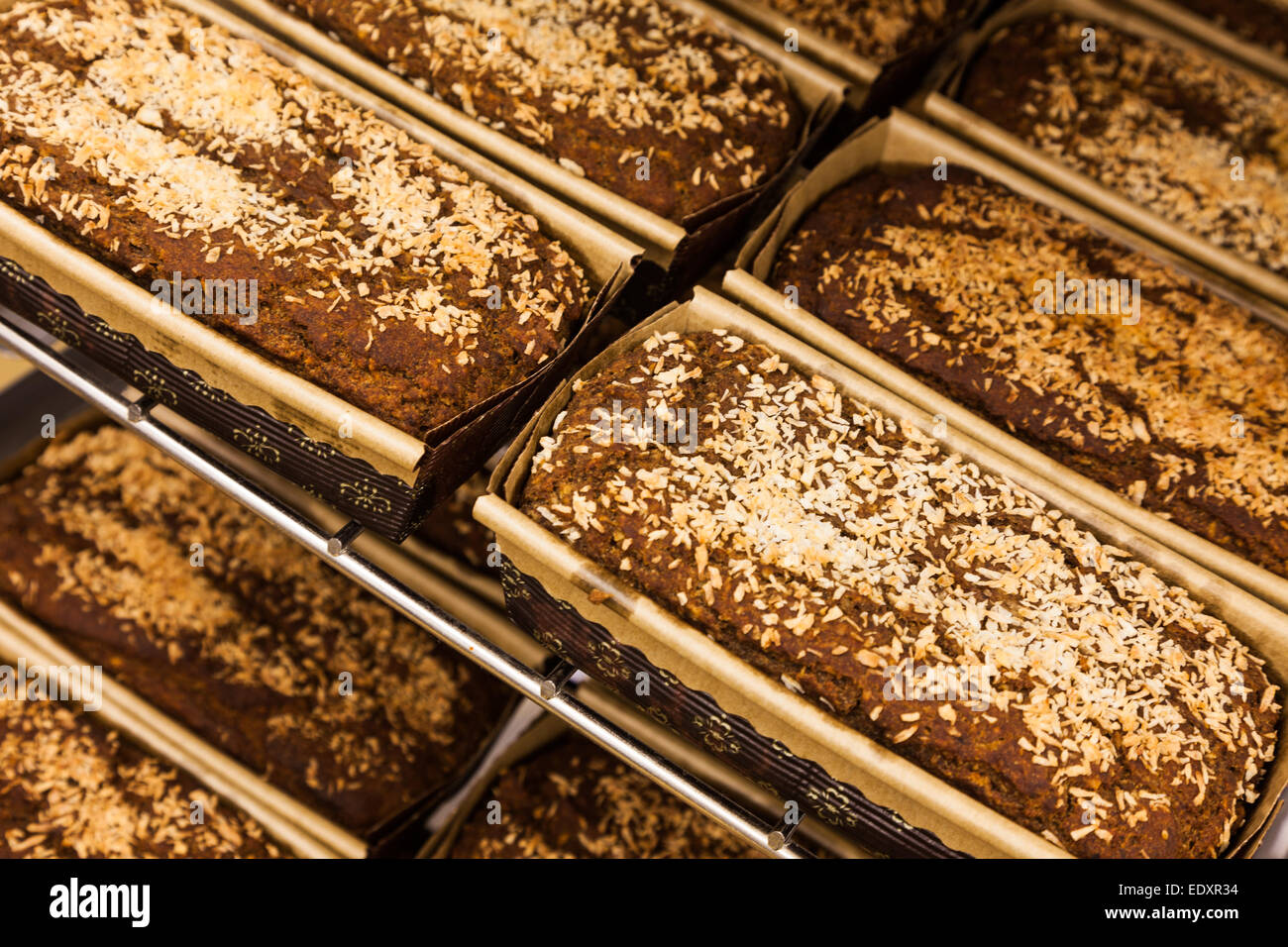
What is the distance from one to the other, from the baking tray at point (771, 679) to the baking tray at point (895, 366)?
34 millimetres

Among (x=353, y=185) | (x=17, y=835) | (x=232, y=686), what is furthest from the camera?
(x=232, y=686)

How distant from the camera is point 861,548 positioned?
1.46 m

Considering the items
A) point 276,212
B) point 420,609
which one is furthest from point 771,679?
point 276,212

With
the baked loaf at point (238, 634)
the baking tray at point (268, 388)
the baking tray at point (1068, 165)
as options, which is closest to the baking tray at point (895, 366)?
the baking tray at point (1068, 165)

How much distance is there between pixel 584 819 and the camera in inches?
75.7

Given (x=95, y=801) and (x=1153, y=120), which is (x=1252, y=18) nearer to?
(x=1153, y=120)

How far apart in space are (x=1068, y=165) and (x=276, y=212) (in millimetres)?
1578

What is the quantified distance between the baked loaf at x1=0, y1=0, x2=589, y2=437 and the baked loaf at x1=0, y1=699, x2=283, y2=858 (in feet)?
3.04

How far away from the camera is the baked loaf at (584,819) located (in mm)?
1890

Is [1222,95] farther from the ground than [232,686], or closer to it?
farther from the ground

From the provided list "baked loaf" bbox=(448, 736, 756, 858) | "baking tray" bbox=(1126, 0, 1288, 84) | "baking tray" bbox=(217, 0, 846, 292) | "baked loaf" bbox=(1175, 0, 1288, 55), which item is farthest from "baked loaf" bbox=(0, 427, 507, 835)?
"baked loaf" bbox=(1175, 0, 1288, 55)
